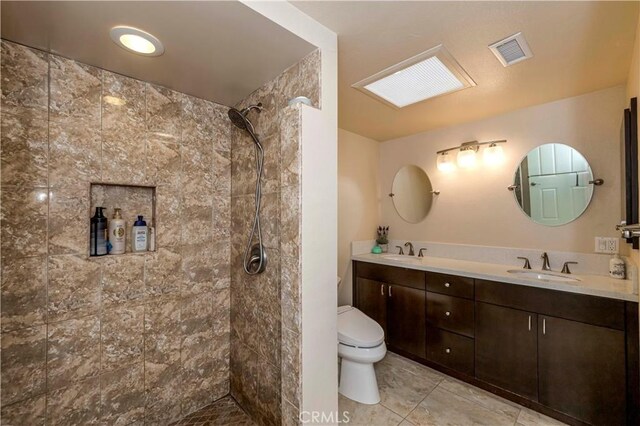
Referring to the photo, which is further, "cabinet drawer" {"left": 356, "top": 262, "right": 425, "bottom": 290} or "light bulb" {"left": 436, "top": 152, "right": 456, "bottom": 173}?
"light bulb" {"left": 436, "top": 152, "right": 456, "bottom": 173}

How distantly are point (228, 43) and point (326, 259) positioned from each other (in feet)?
3.83

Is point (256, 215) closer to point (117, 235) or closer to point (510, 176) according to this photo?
point (117, 235)

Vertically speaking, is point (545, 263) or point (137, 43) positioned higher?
point (137, 43)

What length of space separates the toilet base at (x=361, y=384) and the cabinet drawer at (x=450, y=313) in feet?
2.36

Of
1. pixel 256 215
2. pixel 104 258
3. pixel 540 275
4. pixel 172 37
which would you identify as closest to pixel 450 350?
pixel 540 275

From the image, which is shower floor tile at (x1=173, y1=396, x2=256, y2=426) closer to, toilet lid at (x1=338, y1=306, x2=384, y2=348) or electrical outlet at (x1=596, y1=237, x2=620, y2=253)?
toilet lid at (x1=338, y1=306, x2=384, y2=348)

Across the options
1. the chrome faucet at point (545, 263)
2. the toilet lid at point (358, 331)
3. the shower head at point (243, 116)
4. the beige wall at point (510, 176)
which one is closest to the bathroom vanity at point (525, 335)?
the chrome faucet at point (545, 263)

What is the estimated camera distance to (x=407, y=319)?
2.37 m

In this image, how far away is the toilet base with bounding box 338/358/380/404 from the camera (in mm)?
1842

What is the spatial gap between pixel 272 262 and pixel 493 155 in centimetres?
220

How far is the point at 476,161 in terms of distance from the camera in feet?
8.23

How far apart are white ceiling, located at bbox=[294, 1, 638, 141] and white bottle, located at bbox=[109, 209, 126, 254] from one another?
151cm

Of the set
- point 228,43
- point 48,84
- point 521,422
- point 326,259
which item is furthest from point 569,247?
point 48,84

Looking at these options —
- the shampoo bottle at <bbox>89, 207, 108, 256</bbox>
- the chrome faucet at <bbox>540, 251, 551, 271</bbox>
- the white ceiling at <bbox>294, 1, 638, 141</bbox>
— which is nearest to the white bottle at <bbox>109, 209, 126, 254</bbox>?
the shampoo bottle at <bbox>89, 207, 108, 256</bbox>
